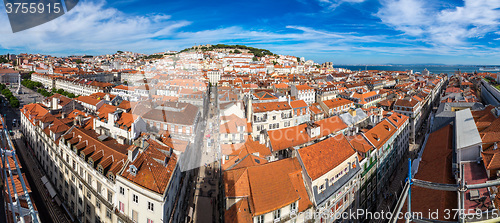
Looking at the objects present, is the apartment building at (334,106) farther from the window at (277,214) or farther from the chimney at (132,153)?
the chimney at (132,153)

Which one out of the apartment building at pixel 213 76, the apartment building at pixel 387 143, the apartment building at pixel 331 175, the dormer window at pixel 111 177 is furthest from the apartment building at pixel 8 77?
the apartment building at pixel 387 143

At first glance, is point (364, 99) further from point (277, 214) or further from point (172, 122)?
point (277, 214)

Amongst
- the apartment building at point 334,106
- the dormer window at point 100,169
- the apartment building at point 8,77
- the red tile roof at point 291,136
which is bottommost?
the dormer window at point 100,169

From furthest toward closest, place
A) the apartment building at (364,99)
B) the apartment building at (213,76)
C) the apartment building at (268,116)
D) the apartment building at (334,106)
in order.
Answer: the apartment building at (213,76), the apartment building at (364,99), the apartment building at (334,106), the apartment building at (268,116)

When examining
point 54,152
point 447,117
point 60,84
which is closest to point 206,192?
point 54,152

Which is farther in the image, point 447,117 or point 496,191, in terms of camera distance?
point 447,117

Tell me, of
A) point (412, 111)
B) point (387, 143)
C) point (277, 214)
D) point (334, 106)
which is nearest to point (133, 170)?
point (277, 214)

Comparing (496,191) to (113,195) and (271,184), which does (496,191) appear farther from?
(113,195)

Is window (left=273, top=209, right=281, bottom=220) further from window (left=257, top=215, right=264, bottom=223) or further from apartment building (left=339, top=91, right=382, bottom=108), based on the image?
apartment building (left=339, top=91, right=382, bottom=108)

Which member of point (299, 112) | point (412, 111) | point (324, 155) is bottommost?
point (324, 155)

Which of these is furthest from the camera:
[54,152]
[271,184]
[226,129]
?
[226,129]

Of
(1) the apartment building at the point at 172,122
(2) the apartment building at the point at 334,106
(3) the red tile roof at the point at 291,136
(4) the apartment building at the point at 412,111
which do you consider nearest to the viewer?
(3) the red tile roof at the point at 291,136
